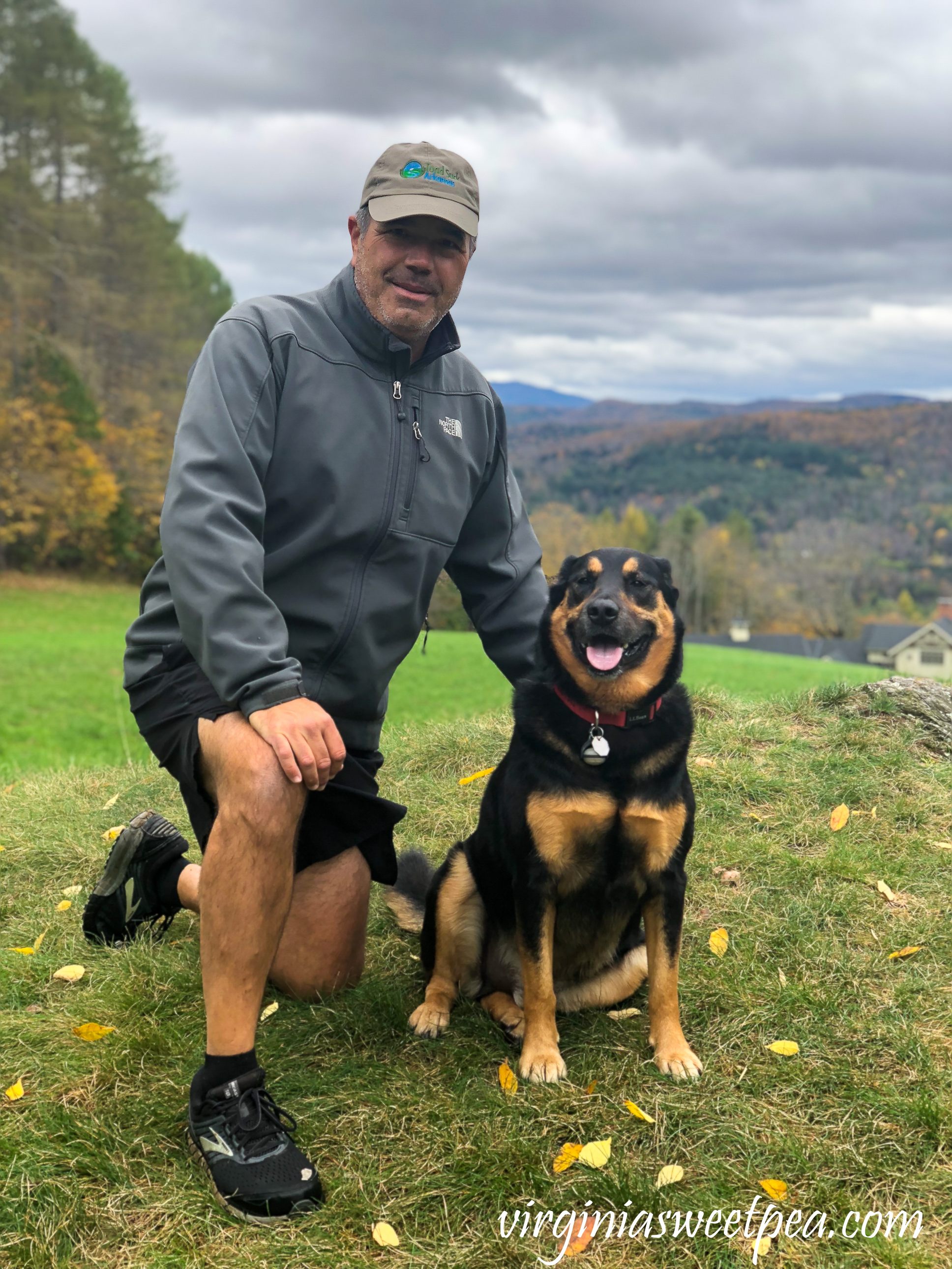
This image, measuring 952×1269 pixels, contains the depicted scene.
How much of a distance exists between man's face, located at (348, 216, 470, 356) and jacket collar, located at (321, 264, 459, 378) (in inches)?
1.2

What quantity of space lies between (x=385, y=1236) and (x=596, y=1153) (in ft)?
1.94

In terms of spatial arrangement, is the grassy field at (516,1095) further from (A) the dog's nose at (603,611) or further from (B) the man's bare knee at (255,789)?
(A) the dog's nose at (603,611)

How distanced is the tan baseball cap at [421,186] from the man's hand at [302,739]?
1.66 m

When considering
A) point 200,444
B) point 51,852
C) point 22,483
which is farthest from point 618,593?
point 22,483

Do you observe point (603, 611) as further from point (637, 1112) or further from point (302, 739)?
point (637, 1112)

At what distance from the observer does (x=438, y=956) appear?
11.2ft

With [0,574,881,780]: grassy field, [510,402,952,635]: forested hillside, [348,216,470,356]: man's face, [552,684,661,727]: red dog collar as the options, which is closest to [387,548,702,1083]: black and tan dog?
[552,684,661,727]: red dog collar

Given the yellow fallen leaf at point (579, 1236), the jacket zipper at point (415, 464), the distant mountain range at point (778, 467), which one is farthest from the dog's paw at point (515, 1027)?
the distant mountain range at point (778, 467)

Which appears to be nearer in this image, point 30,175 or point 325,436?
point 325,436

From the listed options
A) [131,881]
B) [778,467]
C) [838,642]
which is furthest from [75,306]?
[778,467]

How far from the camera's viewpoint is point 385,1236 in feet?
7.66

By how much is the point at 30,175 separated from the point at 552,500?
9993 cm

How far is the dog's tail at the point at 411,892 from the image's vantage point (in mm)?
3939

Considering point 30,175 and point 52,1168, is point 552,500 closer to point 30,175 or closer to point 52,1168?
point 30,175
